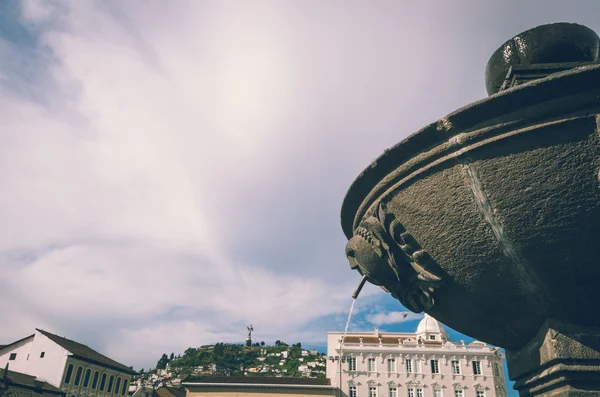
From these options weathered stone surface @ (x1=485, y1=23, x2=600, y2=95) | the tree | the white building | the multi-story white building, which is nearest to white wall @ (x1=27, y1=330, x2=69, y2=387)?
the white building

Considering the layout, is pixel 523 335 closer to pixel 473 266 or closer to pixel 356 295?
pixel 473 266

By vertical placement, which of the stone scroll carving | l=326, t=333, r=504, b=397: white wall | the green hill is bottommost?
the stone scroll carving

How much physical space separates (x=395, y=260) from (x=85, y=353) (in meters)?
40.6

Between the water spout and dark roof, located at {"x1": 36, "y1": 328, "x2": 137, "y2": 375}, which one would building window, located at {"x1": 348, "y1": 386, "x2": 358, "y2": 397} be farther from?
the water spout

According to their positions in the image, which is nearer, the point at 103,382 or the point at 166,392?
the point at 103,382

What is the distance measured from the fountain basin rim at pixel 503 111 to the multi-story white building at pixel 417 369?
123ft

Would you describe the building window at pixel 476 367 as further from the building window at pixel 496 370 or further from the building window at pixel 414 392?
the building window at pixel 414 392

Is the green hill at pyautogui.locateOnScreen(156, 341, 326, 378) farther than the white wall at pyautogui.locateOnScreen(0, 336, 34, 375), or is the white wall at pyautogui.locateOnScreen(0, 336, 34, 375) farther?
the green hill at pyautogui.locateOnScreen(156, 341, 326, 378)

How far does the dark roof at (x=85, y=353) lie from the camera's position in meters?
34.6

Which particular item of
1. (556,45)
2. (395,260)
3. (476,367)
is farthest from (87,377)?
(556,45)

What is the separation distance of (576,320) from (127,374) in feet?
A: 150

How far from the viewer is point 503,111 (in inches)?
118

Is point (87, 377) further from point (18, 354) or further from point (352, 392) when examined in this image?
point (352, 392)

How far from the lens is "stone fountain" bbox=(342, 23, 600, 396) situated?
2.82m
